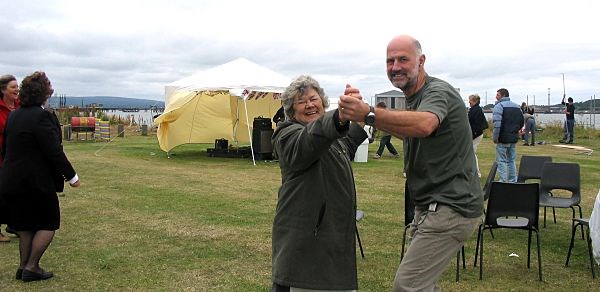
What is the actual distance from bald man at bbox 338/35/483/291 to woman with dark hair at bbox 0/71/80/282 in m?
3.17

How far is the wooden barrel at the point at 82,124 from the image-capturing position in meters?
23.5

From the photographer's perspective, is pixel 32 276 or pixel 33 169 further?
pixel 32 276

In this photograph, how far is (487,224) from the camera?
543cm

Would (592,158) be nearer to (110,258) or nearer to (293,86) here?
(110,258)

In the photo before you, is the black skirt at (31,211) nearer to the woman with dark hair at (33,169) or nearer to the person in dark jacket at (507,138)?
the woman with dark hair at (33,169)

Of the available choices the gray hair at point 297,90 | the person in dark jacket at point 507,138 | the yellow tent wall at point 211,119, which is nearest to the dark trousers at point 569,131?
the yellow tent wall at point 211,119

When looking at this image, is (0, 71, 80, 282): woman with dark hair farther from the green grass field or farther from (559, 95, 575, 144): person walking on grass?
(559, 95, 575, 144): person walking on grass

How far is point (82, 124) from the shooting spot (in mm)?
23578

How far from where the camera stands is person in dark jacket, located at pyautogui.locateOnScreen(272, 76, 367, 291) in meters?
2.87

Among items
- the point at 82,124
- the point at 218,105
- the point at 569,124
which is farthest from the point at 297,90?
the point at 569,124

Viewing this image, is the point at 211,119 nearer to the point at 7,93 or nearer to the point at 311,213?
the point at 7,93

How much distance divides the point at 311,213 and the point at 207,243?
3872mm

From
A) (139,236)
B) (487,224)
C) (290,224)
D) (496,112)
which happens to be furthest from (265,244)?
(496,112)

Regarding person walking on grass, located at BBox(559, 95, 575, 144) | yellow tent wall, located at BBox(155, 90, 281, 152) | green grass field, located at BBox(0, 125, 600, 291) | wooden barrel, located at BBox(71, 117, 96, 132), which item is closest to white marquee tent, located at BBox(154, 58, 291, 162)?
yellow tent wall, located at BBox(155, 90, 281, 152)
